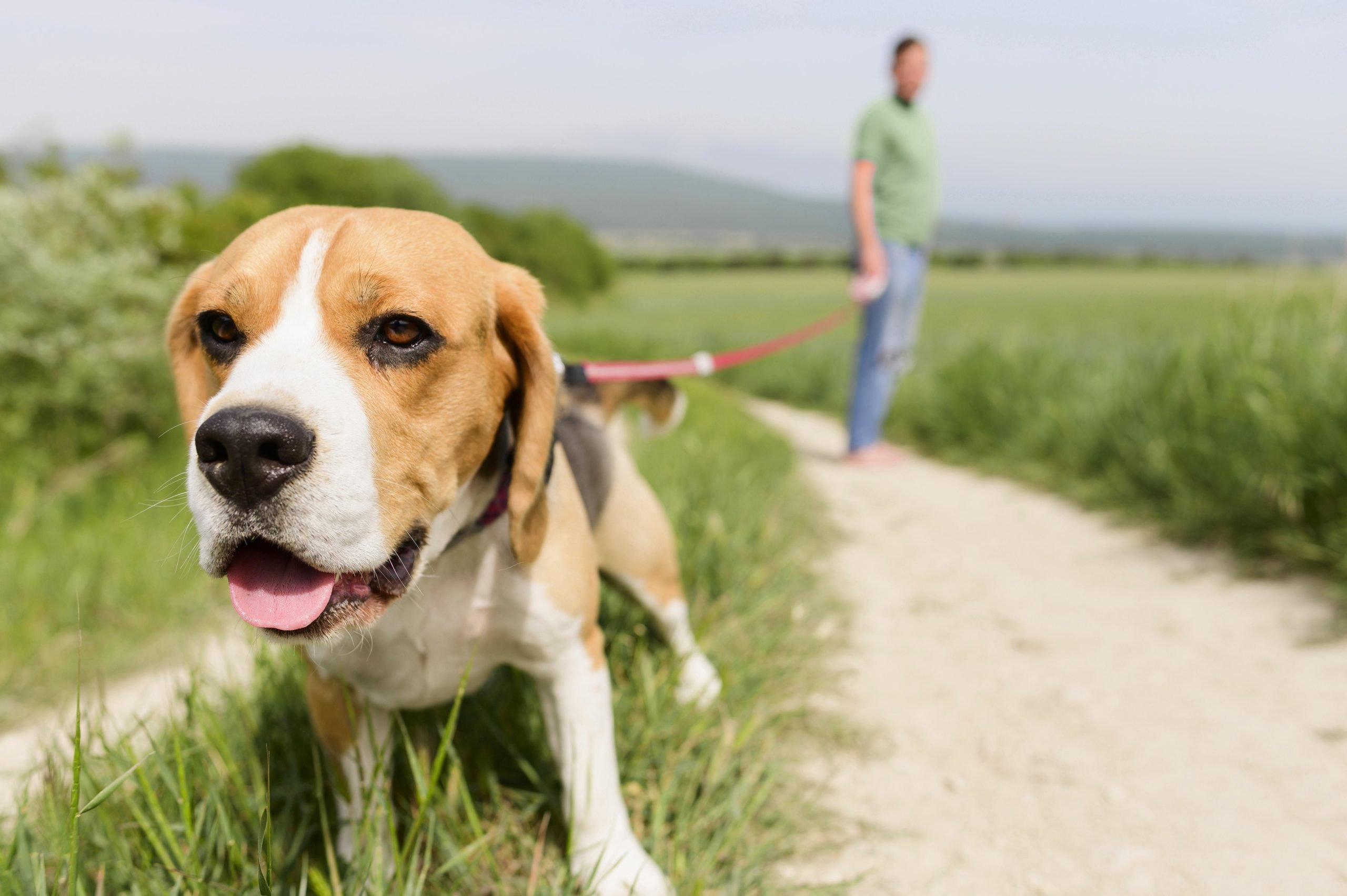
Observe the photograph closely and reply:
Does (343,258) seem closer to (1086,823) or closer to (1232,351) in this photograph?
(1086,823)

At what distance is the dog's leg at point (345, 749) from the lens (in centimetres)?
216

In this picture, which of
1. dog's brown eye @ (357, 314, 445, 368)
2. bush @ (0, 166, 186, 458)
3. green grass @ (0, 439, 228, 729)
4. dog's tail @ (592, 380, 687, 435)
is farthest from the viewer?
bush @ (0, 166, 186, 458)

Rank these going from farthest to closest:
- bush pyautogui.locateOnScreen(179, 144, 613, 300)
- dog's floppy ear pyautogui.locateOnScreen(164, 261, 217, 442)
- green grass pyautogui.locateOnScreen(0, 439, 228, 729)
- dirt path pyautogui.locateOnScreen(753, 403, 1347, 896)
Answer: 1. bush pyautogui.locateOnScreen(179, 144, 613, 300)
2. green grass pyautogui.locateOnScreen(0, 439, 228, 729)
3. dirt path pyautogui.locateOnScreen(753, 403, 1347, 896)
4. dog's floppy ear pyautogui.locateOnScreen(164, 261, 217, 442)

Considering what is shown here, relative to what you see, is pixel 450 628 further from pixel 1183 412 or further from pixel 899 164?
pixel 899 164

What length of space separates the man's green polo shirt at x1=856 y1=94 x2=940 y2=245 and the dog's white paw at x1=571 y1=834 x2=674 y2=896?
18.9 ft

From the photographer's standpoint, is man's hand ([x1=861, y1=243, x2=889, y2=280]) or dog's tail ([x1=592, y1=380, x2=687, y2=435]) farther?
man's hand ([x1=861, y1=243, x2=889, y2=280])

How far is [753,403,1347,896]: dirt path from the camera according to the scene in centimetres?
254

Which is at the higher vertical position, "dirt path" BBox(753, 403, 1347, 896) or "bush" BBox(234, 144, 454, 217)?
"bush" BBox(234, 144, 454, 217)

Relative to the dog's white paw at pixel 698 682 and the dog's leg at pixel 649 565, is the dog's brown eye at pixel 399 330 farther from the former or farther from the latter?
the dog's white paw at pixel 698 682

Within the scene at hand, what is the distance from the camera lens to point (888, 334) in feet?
23.5

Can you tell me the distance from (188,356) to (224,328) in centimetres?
34

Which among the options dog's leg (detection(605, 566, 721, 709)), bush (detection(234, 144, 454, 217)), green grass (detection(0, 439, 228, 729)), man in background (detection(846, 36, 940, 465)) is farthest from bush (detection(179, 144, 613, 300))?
dog's leg (detection(605, 566, 721, 709))

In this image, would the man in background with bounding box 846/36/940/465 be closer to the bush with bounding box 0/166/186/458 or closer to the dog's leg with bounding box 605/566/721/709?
the dog's leg with bounding box 605/566/721/709

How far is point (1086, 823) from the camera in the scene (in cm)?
273
